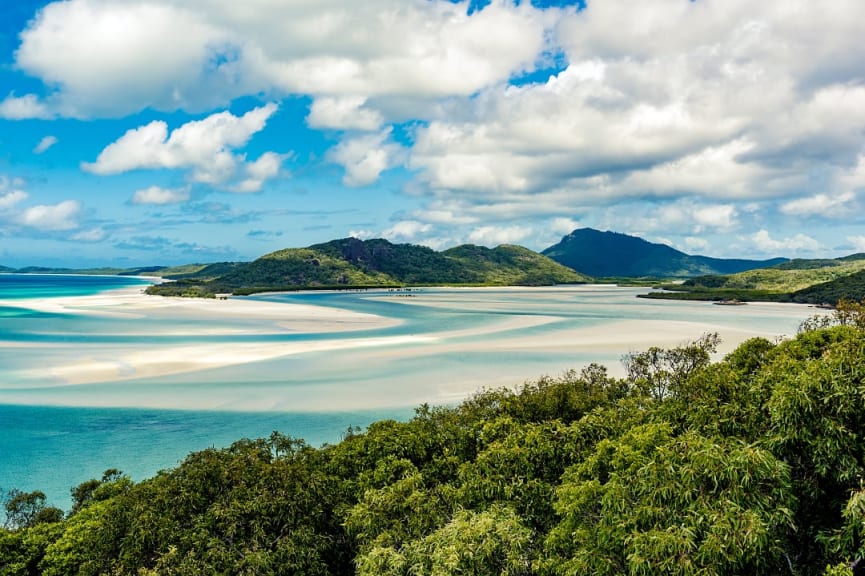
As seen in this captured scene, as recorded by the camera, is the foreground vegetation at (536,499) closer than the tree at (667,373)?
Yes

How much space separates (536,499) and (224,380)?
4358 centimetres

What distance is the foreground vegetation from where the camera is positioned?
35.7 ft

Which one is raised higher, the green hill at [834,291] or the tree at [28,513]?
the green hill at [834,291]

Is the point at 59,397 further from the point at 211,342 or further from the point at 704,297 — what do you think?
the point at 704,297

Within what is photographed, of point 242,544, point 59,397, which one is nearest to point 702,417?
point 242,544

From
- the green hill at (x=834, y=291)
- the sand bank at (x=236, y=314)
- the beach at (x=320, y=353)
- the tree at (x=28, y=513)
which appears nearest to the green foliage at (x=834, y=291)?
the green hill at (x=834, y=291)

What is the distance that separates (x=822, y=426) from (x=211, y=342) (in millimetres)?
74787

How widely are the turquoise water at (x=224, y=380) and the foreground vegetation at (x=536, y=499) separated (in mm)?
10653

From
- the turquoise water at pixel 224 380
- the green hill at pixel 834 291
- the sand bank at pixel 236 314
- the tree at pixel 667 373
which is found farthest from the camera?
the green hill at pixel 834 291

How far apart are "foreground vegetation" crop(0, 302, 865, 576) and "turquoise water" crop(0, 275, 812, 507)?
34.9ft

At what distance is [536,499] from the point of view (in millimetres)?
16203

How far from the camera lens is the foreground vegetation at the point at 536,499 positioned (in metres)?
10.9

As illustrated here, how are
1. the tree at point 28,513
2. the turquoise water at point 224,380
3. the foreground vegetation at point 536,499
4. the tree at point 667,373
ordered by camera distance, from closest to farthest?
the foreground vegetation at point 536,499 < the tree at point 28,513 < the tree at point 667,373 < the turquoise water at point 224,380

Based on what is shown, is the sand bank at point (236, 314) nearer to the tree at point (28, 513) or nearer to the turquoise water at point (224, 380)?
the turquoise water at point (224, 380)
